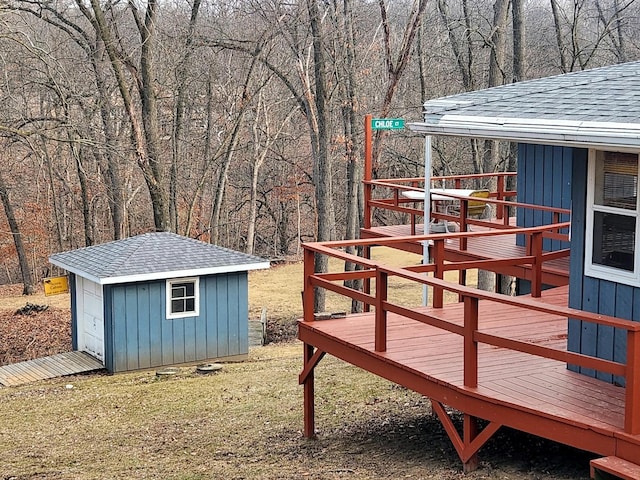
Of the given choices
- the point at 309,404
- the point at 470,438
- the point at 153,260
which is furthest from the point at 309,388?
the point at 153,260

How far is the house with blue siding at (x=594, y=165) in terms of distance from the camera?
632cm

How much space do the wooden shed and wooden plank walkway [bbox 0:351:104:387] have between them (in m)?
0.27

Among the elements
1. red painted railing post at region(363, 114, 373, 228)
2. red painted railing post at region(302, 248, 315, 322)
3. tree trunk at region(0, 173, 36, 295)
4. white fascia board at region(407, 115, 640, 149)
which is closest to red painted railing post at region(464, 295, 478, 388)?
white fascia board at region(407, 115, 640, 149)

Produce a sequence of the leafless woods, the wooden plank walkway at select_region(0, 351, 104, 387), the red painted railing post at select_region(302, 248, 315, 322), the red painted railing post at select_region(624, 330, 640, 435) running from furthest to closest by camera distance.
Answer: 1. the leafless woods
2. the wooden plank walkway at select_region(0, 351, 104, 387)
3. the red painted railing post at select_region(302, 248, 315, 322)
4. the red painted railing post at select_region(624, 330, 640, 435)

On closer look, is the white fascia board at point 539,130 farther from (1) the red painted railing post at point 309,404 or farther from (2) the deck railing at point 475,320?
(1) the red painted railing post at point 309,404

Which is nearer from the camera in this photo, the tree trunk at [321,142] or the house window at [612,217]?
the house window at [612,217]

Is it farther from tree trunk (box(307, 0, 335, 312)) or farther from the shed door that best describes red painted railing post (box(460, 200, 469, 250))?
tree trunk (box(307, 0, 335, 312))

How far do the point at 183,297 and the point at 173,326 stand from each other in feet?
1.91

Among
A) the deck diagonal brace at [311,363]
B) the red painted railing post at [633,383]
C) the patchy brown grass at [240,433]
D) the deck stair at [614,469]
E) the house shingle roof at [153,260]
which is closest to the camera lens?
the deck stair at [614,469]

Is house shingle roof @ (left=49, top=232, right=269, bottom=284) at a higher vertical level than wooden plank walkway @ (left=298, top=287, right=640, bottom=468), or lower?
lower

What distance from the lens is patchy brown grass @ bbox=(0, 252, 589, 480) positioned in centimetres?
779

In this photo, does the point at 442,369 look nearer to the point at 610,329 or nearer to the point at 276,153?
Result: the point at 610,329

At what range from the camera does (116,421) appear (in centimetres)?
1201

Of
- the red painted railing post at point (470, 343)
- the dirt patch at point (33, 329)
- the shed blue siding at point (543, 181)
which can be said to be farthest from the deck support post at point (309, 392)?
the dirt patch at point (33, 329)
